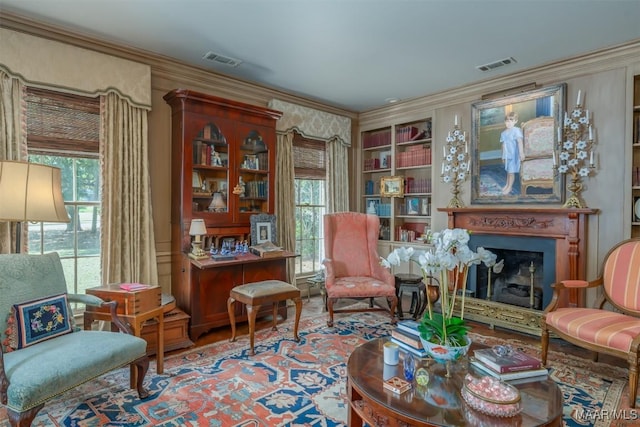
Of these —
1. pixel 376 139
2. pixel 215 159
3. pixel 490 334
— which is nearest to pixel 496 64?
pixel 376 139

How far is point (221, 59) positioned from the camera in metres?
3.59

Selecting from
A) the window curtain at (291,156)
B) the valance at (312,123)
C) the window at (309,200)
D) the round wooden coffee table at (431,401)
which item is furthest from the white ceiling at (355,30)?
the round wooden coffee table at (431,401)

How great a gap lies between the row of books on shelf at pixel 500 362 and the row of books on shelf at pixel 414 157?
10.6 feet

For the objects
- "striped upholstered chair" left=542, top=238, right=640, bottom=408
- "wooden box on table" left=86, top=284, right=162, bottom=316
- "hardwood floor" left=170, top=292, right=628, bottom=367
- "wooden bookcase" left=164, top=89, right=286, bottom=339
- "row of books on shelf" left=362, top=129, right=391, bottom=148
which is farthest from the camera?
"row of books on shelf" left=362, top=129, right=391, bottom=148

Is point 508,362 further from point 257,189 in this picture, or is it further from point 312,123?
point 312,123

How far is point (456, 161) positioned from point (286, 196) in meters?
2.22

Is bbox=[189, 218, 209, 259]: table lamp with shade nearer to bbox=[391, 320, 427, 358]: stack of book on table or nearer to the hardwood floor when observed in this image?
the hardwood floor

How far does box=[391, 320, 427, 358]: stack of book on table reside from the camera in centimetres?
198

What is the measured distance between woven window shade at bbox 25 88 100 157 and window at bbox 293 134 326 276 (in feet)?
7.87

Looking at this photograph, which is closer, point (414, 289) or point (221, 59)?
point (221, 59)

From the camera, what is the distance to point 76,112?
309 cm

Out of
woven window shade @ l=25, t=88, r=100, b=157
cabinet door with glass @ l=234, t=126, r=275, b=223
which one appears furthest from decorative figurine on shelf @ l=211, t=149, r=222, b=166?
woven window shade @ l=25, t=88, r=100, b=157

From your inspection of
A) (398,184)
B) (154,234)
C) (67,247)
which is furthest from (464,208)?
(67,247)

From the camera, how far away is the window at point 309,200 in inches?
195
